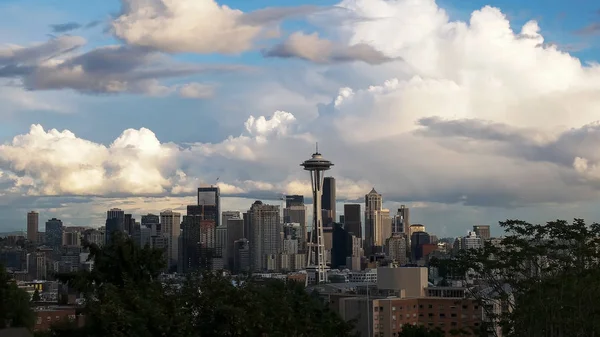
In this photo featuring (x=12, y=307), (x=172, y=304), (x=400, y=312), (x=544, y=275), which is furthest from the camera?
(x=400, y=312)

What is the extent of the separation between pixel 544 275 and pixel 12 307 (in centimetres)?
2613

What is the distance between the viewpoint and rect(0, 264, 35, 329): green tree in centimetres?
5169

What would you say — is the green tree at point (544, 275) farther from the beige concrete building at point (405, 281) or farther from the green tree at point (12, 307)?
the beige concrete building at point (405, 281)

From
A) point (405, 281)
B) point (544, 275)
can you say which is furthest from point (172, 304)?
point (405, 281)

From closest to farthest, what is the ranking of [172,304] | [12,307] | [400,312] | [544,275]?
[172,304] → [544,275] → [12,307] → [400,312]

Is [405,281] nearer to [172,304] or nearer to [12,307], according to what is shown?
[12,307]

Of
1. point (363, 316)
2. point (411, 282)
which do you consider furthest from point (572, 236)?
point (411, 282)

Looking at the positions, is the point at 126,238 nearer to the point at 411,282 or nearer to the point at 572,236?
the point at 572,236

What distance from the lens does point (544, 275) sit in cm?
4594

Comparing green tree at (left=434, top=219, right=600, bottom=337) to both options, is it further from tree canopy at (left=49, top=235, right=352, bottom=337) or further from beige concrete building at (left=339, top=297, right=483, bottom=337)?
beige concrete building at (left=339, top=297, right=483, bottom=337)

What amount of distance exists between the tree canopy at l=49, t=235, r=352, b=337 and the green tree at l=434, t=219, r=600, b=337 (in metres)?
7.57

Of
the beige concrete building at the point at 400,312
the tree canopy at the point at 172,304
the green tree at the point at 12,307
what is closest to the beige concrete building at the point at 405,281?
the beige concrete building at the point at 400,312

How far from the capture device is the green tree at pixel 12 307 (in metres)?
51.7

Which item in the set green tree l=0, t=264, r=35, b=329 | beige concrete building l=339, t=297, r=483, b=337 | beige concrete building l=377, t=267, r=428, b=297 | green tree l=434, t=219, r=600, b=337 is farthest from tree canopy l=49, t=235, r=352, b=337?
beige concrete building l=377, t=267, r=428, b=297
